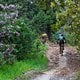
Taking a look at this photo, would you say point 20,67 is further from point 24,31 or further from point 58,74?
point 24,31

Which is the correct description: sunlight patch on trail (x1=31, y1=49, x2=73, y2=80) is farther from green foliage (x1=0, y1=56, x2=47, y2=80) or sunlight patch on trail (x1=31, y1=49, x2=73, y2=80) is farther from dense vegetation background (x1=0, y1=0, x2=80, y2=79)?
dense vegetation background (x1=0, y1=0, x2=80, y2=79)

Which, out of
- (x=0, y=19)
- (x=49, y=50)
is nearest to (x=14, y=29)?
(x=0, y=19)

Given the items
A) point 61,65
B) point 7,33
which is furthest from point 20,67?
point 61,65

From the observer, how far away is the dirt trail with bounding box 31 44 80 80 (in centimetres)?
1352

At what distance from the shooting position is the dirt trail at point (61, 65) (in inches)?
532

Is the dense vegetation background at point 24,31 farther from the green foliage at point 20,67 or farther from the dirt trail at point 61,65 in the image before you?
the dirt trail at point 61,65

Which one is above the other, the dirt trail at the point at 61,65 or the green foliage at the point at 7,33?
the green foliage at the point at 7,33

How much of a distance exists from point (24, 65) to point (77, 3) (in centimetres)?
347

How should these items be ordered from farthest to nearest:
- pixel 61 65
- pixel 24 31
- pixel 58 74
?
pixel 61 65, pixel 24 31, pixel 58 74

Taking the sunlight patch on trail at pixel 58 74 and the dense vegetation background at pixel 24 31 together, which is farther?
the dense vegetation background at pixel 24 31

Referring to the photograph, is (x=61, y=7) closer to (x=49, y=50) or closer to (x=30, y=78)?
(x=30, y=78)

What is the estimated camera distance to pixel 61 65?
16.2m

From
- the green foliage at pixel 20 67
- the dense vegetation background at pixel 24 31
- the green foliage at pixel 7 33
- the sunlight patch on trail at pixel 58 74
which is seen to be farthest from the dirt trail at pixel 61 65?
the green foliage at pixel 7 33

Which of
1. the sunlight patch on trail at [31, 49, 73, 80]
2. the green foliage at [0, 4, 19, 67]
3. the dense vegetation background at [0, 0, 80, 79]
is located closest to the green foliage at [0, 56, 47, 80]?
the dense vegetation background at [0, 0, 80, 79]
